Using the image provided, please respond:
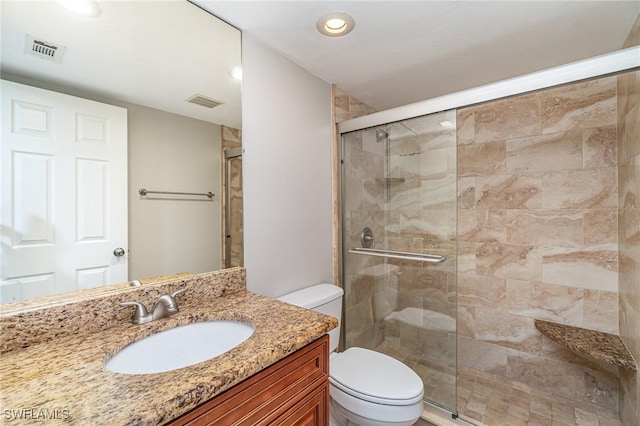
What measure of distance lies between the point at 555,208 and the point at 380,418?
1.75 meters

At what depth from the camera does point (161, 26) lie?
1144 mm

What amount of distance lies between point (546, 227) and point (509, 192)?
328mm

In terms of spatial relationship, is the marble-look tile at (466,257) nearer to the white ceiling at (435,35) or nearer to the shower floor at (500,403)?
the shower floor at (500,403)

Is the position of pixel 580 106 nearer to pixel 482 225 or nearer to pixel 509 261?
pixel 482 225

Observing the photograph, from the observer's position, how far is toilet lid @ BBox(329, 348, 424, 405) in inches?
49.2

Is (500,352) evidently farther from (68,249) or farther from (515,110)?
(68,249)

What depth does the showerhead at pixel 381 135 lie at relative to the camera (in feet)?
6.33

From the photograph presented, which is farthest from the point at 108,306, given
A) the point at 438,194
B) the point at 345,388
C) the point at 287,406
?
the point at 438,194

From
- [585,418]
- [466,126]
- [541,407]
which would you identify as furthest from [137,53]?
[585,418]

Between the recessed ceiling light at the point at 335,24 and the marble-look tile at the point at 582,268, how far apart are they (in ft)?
6.30

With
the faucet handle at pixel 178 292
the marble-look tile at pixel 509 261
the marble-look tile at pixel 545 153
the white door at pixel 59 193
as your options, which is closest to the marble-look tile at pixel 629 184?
the marble-look tile at pixel 545 153

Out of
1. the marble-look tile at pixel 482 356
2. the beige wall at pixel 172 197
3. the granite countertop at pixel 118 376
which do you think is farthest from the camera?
the marble-look tile at pixel 482 356

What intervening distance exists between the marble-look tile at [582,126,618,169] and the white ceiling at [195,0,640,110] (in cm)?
48

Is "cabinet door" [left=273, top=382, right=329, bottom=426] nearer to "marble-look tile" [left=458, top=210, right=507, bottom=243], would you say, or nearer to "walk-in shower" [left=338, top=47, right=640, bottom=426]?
"walk-in shower" [left=338, top=47, right=640, bottom=426]
